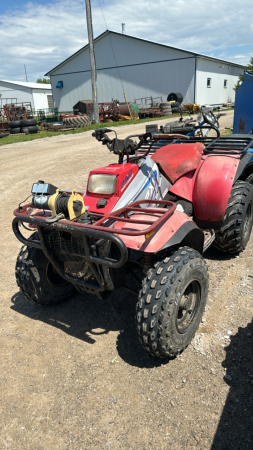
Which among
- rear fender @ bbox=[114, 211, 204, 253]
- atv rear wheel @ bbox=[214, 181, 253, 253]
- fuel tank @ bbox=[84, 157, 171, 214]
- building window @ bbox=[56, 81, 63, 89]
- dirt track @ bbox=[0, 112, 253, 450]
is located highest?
building window @ bbox=[56, 81, 63, 89]

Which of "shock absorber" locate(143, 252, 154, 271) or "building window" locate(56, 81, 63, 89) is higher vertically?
"building window" locate(56, 81, 63, 89)

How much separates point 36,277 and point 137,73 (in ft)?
95.7

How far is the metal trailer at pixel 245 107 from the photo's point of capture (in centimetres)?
801

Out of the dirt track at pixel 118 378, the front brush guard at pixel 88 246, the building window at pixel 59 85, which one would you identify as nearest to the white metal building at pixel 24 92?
the building window at pixel 59 85

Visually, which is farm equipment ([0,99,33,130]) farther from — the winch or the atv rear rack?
the winch

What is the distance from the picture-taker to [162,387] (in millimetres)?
2438

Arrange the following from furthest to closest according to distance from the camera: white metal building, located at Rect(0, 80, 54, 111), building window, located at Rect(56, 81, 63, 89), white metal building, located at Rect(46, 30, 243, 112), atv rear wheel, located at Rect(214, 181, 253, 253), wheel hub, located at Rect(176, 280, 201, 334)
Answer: white metal building, located at Rect(0, 80, 54, 111) → building window, located at Rect(56, 81, 63, 89) → white metal building, located at Rect(46, 30, 243, 112) → atv rear wheel, located at Rect(214, 181, 253, 253) → wheel hub, located at Rect(176, 280, 201, 334)

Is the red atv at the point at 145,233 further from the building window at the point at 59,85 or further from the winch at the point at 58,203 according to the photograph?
the building window at the point at 59,85

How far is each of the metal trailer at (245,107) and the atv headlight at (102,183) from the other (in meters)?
5.97

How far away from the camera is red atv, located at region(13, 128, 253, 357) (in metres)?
2.41

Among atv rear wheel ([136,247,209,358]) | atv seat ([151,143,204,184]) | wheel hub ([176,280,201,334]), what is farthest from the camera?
atv seat ([151,143,204,184])

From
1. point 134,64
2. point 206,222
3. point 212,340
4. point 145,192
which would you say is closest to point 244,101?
point 206,222

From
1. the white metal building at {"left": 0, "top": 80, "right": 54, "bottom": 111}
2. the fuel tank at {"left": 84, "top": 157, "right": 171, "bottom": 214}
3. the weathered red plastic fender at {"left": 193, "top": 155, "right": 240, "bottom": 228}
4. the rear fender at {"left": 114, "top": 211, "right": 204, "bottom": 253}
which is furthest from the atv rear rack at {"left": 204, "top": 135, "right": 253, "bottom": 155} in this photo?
the white metal building at {"left": 0, "top": 80, "right": 54, "bottom": 111}

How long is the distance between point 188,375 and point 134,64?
3027 centimetres
